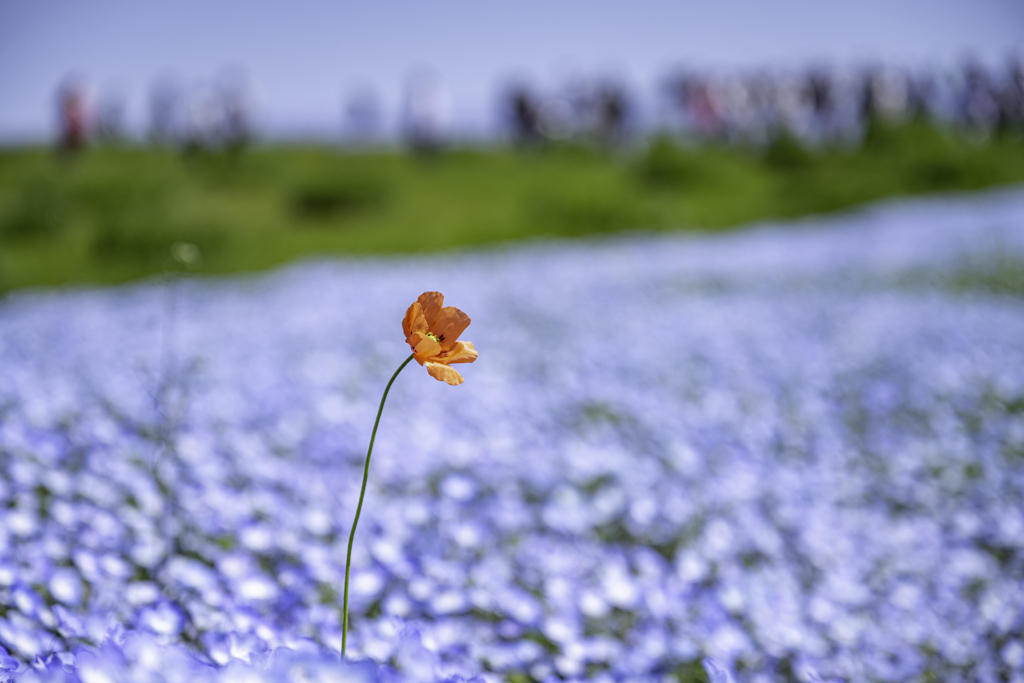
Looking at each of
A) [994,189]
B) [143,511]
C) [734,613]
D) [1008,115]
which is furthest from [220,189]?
[1008,115]

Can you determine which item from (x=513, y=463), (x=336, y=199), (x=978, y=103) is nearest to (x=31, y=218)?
(x=336, y=199)

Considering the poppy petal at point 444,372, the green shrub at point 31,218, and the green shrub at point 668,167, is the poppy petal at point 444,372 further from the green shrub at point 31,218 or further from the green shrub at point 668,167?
the green shrub at point 668,167

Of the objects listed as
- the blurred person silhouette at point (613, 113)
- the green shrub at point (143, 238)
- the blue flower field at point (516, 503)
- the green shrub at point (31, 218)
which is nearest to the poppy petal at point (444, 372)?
the blue flower field at point (516, 503)

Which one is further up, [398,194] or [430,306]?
[430,306]

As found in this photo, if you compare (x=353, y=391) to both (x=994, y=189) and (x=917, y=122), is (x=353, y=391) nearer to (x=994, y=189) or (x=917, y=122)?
(x=994, y=189)

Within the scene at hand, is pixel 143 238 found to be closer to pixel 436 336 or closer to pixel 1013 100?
pixel 436 336

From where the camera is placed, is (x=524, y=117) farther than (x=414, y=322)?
Yes
